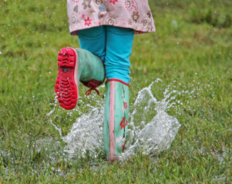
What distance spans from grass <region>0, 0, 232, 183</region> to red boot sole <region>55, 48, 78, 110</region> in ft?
1.44

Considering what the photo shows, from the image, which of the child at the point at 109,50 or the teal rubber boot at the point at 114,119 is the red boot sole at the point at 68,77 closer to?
the child at the point at 109,50

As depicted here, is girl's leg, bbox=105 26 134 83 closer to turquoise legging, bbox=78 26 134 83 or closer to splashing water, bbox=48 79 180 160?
turquoise legging, bbox=78 26 134 83

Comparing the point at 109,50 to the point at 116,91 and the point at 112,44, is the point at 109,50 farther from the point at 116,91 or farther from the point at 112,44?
the point at 116,91

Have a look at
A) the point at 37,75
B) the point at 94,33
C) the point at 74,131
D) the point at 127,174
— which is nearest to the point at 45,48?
the point at 37,75

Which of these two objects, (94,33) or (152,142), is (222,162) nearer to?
(152,142)

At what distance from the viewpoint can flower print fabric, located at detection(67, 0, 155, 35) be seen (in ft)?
6.54

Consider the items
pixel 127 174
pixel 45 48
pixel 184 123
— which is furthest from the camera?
pixel 45 48

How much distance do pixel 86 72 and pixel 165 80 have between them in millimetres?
2356

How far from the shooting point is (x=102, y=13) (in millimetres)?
2010

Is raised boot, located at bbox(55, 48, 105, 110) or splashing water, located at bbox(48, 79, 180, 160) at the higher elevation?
raised boot, located at bbox(55, 48, 105, 110)

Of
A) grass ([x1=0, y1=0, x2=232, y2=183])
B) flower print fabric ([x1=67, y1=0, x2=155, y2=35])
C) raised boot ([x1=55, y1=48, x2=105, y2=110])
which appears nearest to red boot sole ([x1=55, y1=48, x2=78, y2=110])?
raised boot ([x1=55, y1=48, x2=105, y2=110])

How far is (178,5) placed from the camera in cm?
810

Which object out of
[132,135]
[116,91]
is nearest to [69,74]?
[116,91]

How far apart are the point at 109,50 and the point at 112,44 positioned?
0.04 metres
